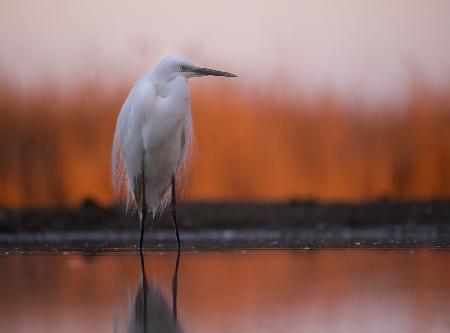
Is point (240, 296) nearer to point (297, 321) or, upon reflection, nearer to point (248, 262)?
point (297, 321)

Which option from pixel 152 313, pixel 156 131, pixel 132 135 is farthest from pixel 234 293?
pixel 132 135

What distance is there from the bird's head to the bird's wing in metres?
0.15

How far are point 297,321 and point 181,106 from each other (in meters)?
4.63

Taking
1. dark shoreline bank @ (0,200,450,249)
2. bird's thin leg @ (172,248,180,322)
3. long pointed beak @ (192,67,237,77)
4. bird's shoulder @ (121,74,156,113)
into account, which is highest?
long pointed beak @ (192,67,237,77)

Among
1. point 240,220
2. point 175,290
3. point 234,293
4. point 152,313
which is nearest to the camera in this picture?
point 152,313

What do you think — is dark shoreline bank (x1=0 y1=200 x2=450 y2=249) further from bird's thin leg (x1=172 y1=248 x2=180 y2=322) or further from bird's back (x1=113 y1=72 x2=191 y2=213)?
bird's thin leg (x1=172 y1=248 x2=180 y2=322)

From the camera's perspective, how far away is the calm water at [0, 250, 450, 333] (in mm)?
3316

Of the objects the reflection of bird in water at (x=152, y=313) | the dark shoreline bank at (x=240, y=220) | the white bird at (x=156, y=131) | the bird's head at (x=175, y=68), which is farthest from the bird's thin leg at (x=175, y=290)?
the dark shoreline bank at (x=240, y=220)

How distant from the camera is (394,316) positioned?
135 inches

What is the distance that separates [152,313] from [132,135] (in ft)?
14.7

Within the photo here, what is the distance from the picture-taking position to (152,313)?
360 cm

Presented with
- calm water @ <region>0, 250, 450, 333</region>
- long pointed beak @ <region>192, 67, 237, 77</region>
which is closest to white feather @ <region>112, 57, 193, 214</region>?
long pointed beak @ <region>192, 67, 237, 77</region>

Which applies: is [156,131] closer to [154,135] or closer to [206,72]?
[154,135]

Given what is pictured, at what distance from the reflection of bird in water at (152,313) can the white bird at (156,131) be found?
3.20 meters
